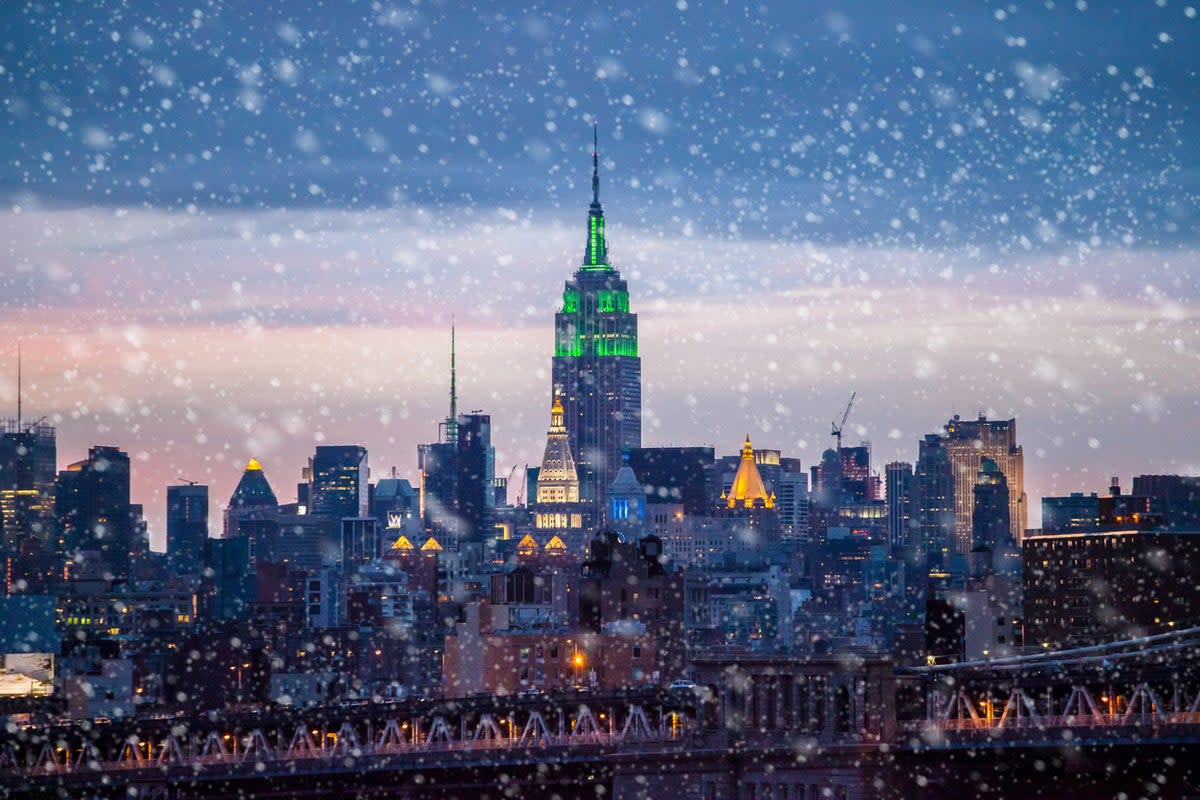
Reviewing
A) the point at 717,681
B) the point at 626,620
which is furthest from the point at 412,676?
the point at 717,681

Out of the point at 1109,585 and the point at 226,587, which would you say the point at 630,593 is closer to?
the point at 1109,585

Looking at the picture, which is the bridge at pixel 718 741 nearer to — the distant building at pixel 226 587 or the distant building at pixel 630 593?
the distant building at pixel 630 593

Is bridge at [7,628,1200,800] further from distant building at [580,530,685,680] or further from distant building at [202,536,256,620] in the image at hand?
distant building at [202,536,256,620]

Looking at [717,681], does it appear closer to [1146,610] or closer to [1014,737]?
[1014,737]

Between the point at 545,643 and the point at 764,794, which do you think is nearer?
the point at 764,794

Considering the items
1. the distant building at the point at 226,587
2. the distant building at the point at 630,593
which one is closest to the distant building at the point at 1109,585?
the distant building at the point at 630,593

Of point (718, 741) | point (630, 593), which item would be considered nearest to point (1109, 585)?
point (630, 593)

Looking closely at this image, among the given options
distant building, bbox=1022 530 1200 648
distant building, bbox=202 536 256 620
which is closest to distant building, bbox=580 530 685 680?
distant building, bbox=1022 530 1200 648

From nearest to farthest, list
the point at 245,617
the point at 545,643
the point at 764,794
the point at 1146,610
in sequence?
the point at 764,794, the point at 545,643, the point at 1146,610, the point at 245,617
